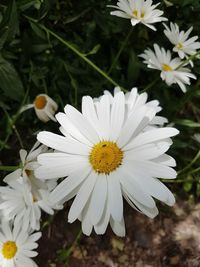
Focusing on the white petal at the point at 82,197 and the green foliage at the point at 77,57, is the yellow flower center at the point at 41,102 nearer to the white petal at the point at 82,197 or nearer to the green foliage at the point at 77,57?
the green foliage at the point at 77,57

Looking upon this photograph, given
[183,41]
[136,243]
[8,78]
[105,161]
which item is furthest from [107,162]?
[136,243]

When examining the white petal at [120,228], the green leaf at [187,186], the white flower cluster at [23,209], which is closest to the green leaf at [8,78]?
the white flower cluster at [23,209]

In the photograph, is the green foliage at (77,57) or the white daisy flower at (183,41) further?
the green foliage at (77,57)

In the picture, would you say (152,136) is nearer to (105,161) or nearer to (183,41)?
(105,161)

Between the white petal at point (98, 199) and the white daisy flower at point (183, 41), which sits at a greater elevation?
the white daisy flower at point (183, 41)

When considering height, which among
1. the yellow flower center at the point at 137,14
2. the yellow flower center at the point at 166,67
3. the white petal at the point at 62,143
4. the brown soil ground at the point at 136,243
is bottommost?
the brown soil ground at the point at 136,243

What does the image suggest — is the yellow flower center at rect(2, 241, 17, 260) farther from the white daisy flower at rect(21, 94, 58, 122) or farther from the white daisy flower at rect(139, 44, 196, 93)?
the white daisy flower at rect(139, 44, 196, 93)

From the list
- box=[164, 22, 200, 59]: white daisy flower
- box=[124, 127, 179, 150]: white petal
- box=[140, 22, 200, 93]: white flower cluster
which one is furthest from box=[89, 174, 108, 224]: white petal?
box=[164, 22, 200, 59]: white daisy flower
